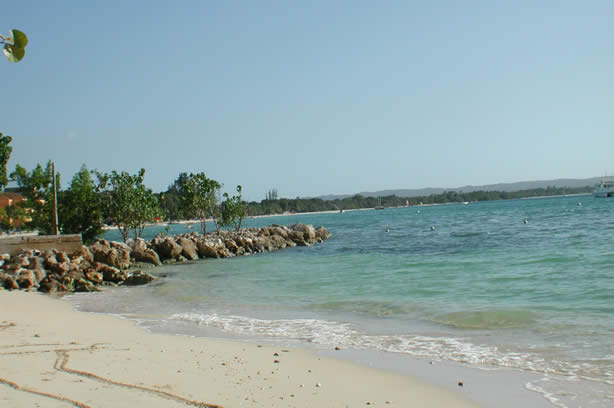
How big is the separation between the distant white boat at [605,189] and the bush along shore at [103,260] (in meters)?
113

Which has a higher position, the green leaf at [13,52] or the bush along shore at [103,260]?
the green leaf at [13,52]

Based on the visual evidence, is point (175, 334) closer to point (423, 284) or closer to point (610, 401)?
point (610, 401)

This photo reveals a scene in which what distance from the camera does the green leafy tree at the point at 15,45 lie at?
2215 mm

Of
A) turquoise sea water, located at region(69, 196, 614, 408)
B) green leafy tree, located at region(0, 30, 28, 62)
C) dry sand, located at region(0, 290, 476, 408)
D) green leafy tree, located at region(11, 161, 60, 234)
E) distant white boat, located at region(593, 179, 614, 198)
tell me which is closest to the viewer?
green leafy tree, located at region(0, 30, 28, 62)

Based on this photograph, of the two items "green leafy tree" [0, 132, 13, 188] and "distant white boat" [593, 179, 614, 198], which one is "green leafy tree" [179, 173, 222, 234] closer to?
"green leafy tree" [0, 132, 13, 188]

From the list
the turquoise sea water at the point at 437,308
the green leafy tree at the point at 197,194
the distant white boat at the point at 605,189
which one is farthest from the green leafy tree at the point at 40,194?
the distant white boat at the point at 605,189

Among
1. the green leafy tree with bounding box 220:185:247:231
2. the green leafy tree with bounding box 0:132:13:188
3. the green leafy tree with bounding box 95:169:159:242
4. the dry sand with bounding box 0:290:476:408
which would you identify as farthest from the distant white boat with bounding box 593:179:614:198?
the dry sand with bounding box 0:290:476:408

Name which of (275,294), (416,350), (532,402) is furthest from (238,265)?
(532,402)

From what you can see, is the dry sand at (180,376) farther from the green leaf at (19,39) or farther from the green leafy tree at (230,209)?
the green leafy tree at (230,209)

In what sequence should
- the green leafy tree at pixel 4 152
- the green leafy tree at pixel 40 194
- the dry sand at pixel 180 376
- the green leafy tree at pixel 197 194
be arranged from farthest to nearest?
the green leafy tree at pixel 197 194 → the green leafy tree at pixel 40 194 → the green leafy tree at pixel 4 152 → the dry sand at pixel 180 376

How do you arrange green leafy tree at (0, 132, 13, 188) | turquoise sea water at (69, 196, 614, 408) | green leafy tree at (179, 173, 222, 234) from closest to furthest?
turquoise sea water at (69, 196, 614, 408), green leafy tree at (0, 132, 13, 188), green leafy tree at (179, 173, 222, 234)

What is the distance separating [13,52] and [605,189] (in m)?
144

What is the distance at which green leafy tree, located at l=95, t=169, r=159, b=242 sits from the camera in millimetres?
30203

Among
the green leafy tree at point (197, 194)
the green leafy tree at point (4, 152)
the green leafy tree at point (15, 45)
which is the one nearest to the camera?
the green leafy tree at point (15, 45)
